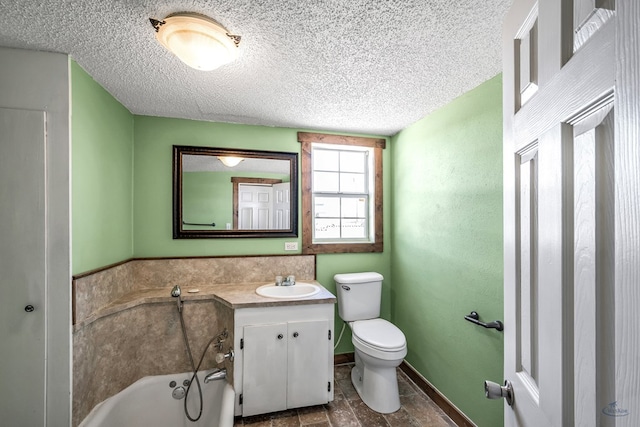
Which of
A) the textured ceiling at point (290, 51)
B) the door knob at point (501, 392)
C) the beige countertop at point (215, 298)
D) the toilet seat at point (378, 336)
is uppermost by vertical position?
the textured ceiling at point (290, 51)

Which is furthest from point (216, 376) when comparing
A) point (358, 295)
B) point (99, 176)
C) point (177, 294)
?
point (99, 176)

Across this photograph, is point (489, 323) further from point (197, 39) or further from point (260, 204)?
point (197, 39)

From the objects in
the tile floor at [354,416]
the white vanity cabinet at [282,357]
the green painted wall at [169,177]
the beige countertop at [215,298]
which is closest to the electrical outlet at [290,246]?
the green painted wall at [169,177]

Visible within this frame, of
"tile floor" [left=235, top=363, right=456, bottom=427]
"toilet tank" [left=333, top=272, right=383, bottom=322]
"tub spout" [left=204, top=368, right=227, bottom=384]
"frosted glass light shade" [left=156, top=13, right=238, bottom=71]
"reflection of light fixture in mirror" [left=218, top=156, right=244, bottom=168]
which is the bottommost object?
"tile floor" [left=235, top=363, right=456, bottom=427]

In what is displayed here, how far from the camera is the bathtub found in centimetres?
180

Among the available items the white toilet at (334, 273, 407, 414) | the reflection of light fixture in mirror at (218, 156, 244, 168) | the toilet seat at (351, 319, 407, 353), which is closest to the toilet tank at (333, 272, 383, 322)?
the white toilet at (334, 273, 407, 414)

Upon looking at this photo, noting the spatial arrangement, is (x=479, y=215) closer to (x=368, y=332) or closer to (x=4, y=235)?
(x=368, y=332)

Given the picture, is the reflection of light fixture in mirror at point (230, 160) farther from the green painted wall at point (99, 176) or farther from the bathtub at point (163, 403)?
the bathtub at point (163, 403)

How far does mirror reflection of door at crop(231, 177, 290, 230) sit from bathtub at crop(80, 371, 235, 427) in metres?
1.27

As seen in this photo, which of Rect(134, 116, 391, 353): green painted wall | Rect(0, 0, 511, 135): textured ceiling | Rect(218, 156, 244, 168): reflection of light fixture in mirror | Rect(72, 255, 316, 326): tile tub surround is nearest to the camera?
Rect(0, 0, 511, 135): textured ceiling

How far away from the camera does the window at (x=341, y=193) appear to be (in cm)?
263

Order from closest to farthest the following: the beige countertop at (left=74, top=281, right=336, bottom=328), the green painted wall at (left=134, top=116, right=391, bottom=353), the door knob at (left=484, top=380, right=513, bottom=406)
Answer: the door knob at (left=484, top=380, right=513, bottom=406) → the beige countertop at (left=74, top=281, right=336, bottom=328) → the green painted wall at (left=134, top=116, right=391, bottom=353)

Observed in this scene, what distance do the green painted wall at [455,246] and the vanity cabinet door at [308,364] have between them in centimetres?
90

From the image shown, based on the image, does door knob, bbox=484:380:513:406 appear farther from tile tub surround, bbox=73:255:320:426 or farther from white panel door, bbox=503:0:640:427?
tile tub surround, bbox=73:255:320:426
